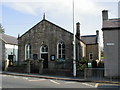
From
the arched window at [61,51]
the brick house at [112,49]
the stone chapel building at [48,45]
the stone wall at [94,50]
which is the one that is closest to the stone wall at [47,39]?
the stone chapel building at [48,45]

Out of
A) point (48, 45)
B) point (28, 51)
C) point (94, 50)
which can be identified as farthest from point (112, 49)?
point (94, 50)

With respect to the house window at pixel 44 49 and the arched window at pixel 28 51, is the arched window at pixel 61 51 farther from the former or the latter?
the arched window at pixel 28 51

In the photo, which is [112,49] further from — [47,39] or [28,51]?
[28,51]

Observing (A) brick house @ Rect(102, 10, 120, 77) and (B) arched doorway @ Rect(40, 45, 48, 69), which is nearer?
(A) brick house @ Rect(102, 10, 120, 77)

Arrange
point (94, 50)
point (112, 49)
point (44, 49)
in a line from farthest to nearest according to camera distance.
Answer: point (94, 50) < point (44, 49) < point (112, 49)

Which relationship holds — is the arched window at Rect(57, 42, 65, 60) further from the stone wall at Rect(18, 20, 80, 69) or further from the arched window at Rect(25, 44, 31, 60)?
the arched window at Rect(25, 44, 31, 60)

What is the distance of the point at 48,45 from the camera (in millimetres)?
25547

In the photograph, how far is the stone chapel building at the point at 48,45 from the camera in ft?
80.1

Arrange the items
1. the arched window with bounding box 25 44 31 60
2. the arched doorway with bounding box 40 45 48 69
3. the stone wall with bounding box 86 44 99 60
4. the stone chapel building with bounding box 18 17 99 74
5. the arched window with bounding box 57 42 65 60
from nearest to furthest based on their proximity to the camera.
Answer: the stone chapel building with bounding box 18 17 99 74 < the arched window with bounding box 57 42 65 60 < the arched doorway with bounding box 40 45 48 69 < the arched window with bounding box 25 44 31 60 < the stone wall with bounding box 86 44 99 60

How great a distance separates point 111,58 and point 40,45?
12.7 metres

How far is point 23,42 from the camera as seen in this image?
89.9ft

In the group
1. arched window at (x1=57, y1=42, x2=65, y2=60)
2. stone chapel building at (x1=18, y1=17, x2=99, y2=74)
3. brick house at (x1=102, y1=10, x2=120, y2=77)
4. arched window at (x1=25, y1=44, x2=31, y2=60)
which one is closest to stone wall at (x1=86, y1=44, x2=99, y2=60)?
stone chapel building at (x1=18, y1=17, x2=99, y2=74)

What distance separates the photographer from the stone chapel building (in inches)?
961

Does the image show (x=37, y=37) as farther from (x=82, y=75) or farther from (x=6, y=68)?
(x=82, y=75)
